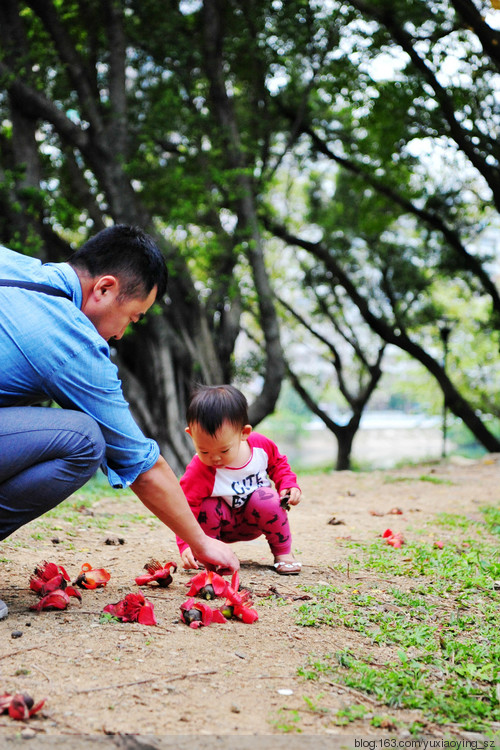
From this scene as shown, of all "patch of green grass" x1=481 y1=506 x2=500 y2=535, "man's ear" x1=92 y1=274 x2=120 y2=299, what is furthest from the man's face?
"patch of green grass" x1=481 y1=506 x2=500 y2=535

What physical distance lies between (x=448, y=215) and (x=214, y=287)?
5780 millimetres

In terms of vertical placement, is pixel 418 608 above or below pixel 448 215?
below

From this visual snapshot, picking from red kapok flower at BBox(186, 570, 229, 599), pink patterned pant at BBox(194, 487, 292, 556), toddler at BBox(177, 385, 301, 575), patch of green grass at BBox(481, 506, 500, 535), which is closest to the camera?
red kapok flower at BBox(186, 570, 229, 599)

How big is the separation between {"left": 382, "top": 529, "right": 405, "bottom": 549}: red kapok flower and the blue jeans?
2310 mm

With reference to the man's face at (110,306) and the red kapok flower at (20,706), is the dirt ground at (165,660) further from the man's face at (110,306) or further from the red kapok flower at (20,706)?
the man's face at (110,306)

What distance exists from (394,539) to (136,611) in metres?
Result: 2.18

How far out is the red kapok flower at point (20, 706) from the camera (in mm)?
1909

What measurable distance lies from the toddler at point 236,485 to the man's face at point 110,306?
25.3 inches

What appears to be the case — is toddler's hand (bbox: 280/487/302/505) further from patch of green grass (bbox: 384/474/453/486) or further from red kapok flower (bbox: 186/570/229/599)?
patch of green grass (bbox: 384/474/453/486)

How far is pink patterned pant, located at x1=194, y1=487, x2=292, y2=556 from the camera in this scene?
3613mm

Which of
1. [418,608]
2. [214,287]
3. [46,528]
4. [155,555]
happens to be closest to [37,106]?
[214,287]

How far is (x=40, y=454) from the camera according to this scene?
269 centimetres

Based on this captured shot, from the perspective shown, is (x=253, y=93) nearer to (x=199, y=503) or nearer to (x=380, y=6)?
(x=380, y=6)

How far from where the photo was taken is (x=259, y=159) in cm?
1284
